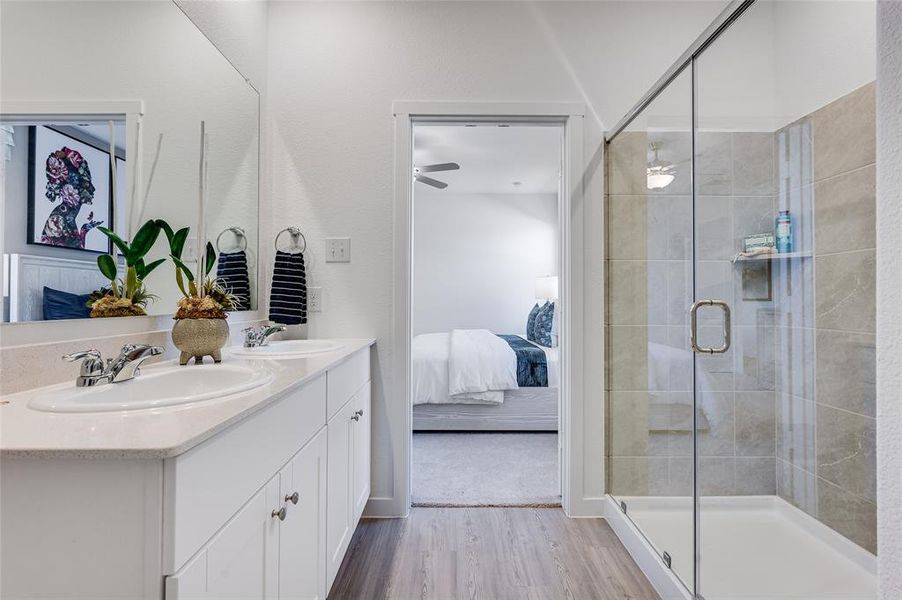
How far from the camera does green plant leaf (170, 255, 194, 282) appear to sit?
5.00 ft

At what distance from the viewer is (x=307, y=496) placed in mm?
1226

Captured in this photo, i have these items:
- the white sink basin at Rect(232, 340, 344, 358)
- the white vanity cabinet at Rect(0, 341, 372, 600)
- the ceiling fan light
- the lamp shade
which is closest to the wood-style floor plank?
the white vanity cabinet at Rect(0, 341, 372, 600)

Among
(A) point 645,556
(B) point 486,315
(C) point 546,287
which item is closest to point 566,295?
(A) point 645,556

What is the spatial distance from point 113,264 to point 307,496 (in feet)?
2.78

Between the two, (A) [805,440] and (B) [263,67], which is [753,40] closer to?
(A) [805,440]

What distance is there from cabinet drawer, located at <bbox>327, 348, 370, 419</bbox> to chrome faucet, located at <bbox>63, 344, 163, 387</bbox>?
519mm

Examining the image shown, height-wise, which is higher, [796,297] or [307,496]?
[796,297]

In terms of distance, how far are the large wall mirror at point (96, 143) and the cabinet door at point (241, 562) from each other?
687mm

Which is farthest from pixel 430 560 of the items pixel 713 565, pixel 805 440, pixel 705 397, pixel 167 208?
pixel 167 208

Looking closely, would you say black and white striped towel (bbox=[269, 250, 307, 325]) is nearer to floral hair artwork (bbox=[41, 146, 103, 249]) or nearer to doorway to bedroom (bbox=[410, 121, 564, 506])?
doorway to bedroom (bbox=[410, 121, 564, 506])

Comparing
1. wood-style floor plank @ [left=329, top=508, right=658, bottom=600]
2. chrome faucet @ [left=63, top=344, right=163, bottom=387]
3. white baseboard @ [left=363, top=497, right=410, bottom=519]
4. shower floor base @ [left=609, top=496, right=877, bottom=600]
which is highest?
chrome faucet @ [left=63, top=344, right=163, bottom=387]

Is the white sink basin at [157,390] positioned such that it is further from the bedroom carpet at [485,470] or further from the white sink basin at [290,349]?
the bedroom carpet at [485,470]

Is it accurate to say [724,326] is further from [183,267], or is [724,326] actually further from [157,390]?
[183,267]

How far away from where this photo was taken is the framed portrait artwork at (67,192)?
1.00 m
